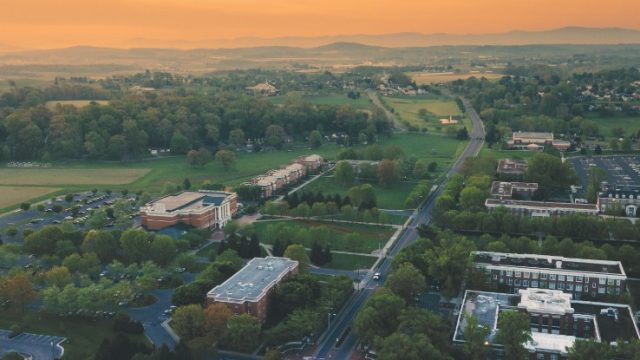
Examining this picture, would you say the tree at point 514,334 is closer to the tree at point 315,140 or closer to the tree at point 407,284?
the tree at point 407,284

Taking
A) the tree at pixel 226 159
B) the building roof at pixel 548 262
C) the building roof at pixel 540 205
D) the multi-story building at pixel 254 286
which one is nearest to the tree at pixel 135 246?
the multi-story building at pixel 254 286

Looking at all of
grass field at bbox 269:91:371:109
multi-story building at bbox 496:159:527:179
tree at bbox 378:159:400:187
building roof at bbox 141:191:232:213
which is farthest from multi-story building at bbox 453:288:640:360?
grass field at bbox 269:91:371:109

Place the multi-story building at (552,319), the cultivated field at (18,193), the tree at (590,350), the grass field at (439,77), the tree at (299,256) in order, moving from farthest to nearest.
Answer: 1. the grass field at (439,77)
2. the cultivated field at (18,193)
3. the tree at (299,256)
4. the multi-story building at (552,319)
5. the tree at (590,350)

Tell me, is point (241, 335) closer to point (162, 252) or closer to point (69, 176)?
point (162, 252)

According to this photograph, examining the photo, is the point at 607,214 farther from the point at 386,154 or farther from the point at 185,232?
the point at 185,232

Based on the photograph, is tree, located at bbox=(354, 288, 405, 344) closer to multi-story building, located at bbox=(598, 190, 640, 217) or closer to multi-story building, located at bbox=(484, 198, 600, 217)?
multi-story building, located at bbox=(484, 198, 600, 217)

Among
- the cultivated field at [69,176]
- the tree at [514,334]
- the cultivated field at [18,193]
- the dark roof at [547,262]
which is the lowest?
the cultivated field at [69,176]
